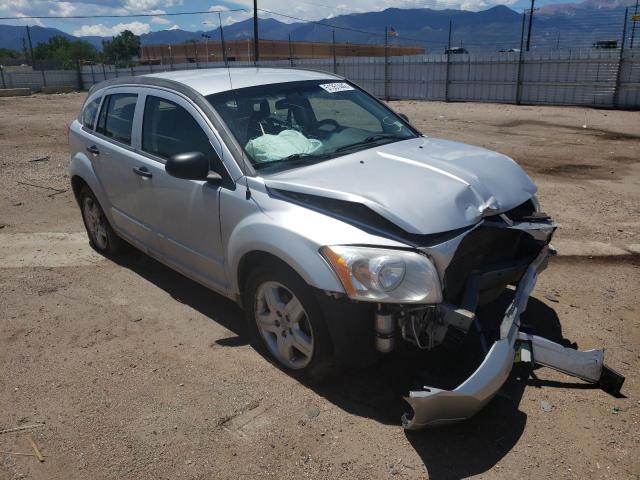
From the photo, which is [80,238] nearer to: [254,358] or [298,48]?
[254,358]

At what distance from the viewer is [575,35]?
78.6 feet

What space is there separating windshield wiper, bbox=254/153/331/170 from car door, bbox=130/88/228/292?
0.29m

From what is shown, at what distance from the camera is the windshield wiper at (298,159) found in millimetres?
3569

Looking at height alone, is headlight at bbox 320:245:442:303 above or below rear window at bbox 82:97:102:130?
below

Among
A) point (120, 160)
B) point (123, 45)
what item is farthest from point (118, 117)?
point (123, 45)

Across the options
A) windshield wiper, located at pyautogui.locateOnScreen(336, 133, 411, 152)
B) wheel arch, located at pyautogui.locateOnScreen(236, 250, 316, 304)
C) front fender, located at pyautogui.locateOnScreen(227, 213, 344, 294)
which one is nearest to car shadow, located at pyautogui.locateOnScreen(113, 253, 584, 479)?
wheel arch, located at pyautogui.locateOnScreen(236, 250, 316, 304)

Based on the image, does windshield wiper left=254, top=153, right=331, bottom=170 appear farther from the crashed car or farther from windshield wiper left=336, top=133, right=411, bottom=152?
windshield wiper left=336, top=133, right=411, bottom=152

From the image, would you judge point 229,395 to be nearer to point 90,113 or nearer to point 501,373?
point 501,373

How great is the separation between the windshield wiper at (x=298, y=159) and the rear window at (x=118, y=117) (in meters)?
1.60

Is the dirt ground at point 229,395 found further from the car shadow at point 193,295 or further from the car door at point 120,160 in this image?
the car door at point 120,160

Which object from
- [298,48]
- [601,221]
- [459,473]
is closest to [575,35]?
[601,221]

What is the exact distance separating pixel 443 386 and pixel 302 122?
2.13 m

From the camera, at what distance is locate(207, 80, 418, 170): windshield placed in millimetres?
3707

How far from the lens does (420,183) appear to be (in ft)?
10.4
